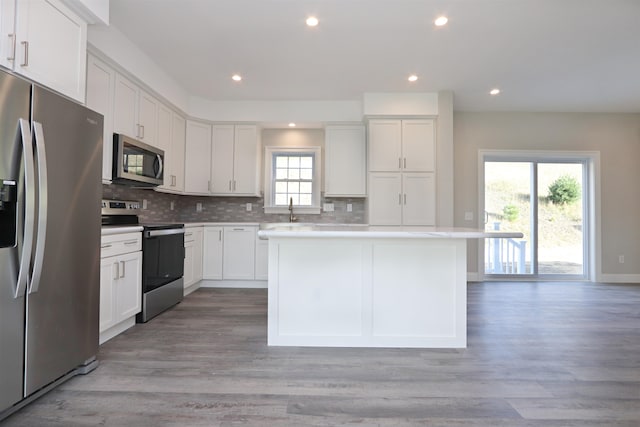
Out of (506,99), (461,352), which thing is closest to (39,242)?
(461,352)

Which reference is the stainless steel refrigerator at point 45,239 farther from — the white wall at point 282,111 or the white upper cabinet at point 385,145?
the white upper cabinet at point 385,145

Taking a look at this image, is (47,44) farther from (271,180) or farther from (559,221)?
(559,221)

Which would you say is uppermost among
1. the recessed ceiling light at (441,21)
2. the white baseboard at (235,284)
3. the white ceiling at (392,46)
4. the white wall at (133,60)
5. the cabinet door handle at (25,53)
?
the white ceiling at (392,46)

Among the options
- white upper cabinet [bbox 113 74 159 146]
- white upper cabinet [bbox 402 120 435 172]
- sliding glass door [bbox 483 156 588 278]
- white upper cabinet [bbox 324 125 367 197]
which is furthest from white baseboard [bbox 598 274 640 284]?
white upper cabinet [bbox 113 74 159 146]

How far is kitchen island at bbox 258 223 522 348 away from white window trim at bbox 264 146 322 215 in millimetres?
2647

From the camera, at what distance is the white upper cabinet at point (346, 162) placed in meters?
4.71

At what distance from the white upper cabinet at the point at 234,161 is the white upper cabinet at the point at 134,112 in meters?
1.09

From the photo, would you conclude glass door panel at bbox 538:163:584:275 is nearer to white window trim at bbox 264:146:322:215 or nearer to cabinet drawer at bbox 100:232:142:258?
white window trim at bbox 264:146:322:215

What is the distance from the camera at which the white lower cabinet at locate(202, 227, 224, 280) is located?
445cm

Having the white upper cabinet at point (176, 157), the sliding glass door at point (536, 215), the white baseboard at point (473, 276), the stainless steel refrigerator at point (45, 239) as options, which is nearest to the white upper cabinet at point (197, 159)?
the white upper cabinet at point (176, 157)

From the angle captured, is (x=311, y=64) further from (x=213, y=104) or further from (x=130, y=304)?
(x=130, y=304)

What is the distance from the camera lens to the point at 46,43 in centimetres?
189

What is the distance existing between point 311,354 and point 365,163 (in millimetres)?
3058

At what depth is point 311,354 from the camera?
227 cm
